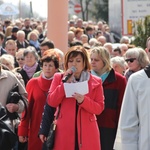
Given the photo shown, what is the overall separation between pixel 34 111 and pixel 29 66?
7.43ft

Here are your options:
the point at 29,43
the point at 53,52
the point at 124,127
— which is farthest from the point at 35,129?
the point at 29,43

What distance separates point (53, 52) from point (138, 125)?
2.80 m

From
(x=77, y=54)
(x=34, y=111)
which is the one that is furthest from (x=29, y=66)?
(x=77, y=54)

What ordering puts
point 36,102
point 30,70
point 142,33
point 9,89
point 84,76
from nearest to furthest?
point 84,76
point 9,89
point 36,102
point 30,70
point 142,33

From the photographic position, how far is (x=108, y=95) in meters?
7.59

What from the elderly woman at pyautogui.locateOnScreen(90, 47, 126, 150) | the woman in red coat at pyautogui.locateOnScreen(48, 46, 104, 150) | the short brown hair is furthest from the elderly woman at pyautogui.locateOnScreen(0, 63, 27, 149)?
the elderly woman at pyautogui.locateOnScreen(90, 47, 126, 150)

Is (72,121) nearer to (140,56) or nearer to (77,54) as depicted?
(77,54)

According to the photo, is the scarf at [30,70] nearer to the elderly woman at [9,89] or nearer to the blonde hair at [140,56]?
the blonde hair at [140,56]

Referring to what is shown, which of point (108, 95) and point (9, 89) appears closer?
point (9, 89)

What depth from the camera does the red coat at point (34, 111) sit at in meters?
7.53

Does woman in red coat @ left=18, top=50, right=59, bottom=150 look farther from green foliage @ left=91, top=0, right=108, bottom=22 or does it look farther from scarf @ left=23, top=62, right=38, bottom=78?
green foliage @ left=91, top=0, right=108, bottom=22

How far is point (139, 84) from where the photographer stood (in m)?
4.95

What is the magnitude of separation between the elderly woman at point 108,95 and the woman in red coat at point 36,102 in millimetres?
561

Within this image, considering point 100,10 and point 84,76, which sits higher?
point 100,10
